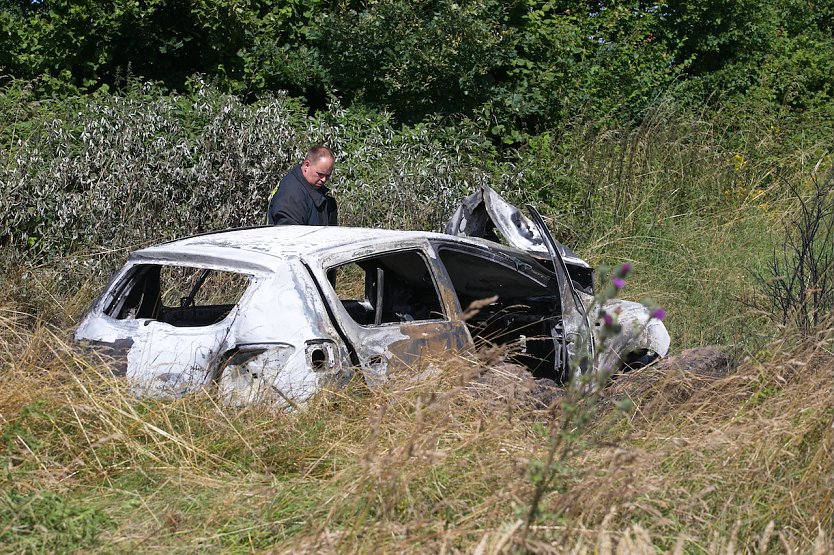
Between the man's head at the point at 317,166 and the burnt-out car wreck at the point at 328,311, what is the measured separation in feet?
4.12

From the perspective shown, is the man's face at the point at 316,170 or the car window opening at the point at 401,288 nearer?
the car window opening at the point at 401,288

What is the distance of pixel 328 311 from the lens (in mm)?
5012

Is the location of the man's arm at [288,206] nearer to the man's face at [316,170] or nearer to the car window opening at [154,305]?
the man's face at [316,170]

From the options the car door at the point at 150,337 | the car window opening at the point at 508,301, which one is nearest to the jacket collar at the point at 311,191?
the car window opening at the point at 508,301

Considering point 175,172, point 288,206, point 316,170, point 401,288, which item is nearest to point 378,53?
point 175,172

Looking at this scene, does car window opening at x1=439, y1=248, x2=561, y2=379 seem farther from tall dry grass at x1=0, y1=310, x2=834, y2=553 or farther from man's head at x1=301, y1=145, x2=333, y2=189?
man's head at x1=301, y1=145, x2=333, y2=189

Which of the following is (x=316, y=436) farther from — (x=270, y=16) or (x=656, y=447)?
(x=270, y=16)

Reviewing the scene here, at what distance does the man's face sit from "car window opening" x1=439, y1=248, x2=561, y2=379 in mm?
1668

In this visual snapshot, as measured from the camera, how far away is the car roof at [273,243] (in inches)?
205

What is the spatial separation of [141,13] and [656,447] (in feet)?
32.8

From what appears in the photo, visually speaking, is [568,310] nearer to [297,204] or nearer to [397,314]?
[397,314]

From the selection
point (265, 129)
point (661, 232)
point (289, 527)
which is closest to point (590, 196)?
point (661, 232)

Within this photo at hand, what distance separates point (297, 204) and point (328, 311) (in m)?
2.81

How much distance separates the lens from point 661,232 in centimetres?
1105
